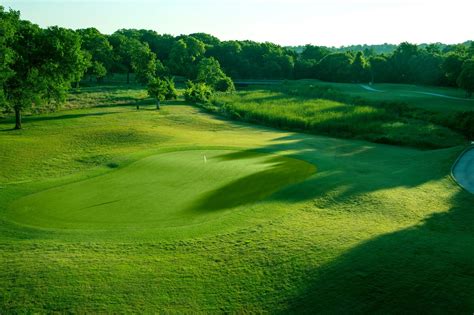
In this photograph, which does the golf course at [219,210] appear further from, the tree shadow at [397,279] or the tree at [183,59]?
the tree at [183,59]

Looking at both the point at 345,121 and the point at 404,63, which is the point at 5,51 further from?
the point at 404,63

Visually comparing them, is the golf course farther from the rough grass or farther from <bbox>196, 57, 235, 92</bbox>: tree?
<bbox>196, 57, 235, 92</bbox>: tree

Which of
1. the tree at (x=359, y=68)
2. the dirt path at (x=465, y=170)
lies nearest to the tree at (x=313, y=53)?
the tree at (x=359, y=68)

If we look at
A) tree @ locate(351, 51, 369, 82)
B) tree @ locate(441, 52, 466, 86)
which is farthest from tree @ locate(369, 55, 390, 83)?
tree @ locate(441, 52, 466, 86)

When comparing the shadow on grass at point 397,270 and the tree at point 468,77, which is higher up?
the tree at point 468,77

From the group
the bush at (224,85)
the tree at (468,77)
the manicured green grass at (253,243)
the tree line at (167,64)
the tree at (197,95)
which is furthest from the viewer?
the bush at (224,85)

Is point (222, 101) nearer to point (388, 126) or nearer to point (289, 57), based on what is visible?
point (388, 126)
